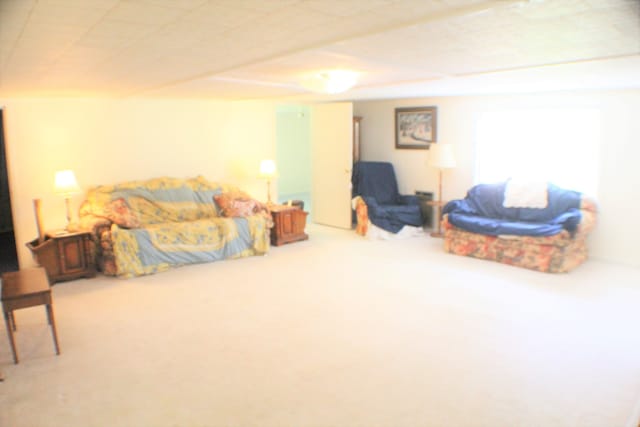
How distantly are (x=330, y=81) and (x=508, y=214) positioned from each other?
311 centimetres

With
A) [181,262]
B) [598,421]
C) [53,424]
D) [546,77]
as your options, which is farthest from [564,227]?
[53,424]

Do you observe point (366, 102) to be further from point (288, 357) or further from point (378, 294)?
point (288, 357)

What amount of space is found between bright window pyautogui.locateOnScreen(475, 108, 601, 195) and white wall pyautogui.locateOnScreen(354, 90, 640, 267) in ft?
0.28

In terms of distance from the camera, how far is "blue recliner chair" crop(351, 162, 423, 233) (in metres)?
6.48

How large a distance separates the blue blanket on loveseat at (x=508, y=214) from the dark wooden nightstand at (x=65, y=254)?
409 cm

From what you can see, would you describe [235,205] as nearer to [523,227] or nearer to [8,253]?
[8,253]

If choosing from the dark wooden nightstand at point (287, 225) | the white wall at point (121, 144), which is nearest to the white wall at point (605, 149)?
the dark wooden nightstand at point (287, 225)

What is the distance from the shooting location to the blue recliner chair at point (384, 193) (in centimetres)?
648

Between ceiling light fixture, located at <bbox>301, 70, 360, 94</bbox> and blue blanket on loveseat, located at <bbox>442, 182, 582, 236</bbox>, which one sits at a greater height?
ceiling light fixture, located at <bbox>301, 70, 360, 94</bbox>

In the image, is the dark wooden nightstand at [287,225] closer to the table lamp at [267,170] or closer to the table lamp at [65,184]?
the table lamp at [267,170]

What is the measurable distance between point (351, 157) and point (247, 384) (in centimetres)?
482

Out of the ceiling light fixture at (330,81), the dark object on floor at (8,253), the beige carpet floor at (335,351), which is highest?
the ceiling light fixture at (330,81)

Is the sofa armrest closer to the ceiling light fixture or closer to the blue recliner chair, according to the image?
the blue recliner chair

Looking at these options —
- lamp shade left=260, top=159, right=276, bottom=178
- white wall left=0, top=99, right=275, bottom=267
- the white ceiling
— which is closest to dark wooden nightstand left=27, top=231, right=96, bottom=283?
white wall left=0, top=99, right=275, bottom=267
